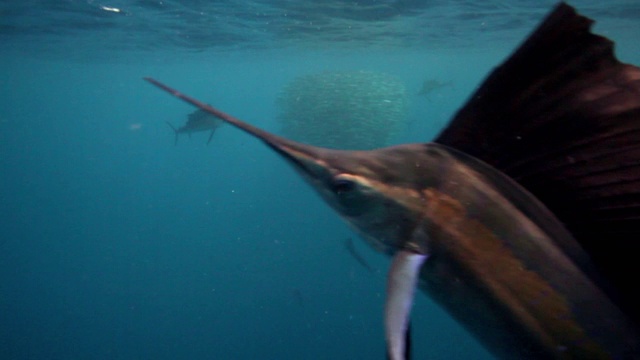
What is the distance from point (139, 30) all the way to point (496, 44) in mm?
28127

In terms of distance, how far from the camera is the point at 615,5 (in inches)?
795

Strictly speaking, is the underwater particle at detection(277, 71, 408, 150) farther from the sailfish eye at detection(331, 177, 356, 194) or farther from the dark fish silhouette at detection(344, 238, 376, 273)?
the sailfish eye at detection(331, 177, 356, 194)

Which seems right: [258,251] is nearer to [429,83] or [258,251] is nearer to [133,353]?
[133,353]

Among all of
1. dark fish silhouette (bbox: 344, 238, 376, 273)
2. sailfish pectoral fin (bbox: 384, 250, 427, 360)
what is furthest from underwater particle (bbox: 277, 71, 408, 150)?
sailfish pectoral fin (bbox: 384, 250, 427, 360)

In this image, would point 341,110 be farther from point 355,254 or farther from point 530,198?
point 530,198

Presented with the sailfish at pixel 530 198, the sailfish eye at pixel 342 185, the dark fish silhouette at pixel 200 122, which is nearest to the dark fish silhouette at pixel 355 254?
the dark fish silhouette at pixel 200 122

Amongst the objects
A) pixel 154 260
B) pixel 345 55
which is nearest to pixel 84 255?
pixel 154 260

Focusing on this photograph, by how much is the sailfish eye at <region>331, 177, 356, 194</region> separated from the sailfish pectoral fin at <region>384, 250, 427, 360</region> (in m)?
0.32

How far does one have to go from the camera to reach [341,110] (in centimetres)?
1739

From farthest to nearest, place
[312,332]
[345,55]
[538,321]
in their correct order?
[345,55]
[312,332]
[538,321]

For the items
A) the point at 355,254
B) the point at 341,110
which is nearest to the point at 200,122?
the point at 341,110

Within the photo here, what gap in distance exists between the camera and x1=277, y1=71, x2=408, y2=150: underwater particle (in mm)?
17234

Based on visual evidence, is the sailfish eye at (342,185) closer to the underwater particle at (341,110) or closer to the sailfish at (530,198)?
the sailfish at (530,198)

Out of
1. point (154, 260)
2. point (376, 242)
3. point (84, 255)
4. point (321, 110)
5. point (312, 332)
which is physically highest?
point (376, 242)
